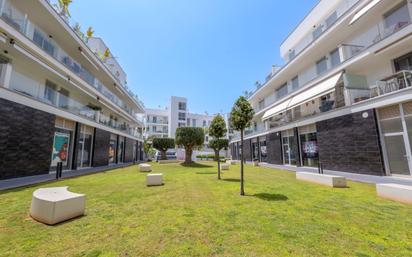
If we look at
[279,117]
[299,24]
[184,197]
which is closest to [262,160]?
[279,117]

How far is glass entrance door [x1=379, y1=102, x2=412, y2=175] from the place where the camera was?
10.1 meters

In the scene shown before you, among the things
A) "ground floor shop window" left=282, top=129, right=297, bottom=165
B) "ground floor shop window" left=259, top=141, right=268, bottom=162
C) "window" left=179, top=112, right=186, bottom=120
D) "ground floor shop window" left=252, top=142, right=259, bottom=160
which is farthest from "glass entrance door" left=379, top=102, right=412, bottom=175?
"window" left=179, top=112, right=186, bottom=120

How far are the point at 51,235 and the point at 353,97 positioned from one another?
57.2ft

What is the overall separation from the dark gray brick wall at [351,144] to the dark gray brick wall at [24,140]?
2159 centimetres

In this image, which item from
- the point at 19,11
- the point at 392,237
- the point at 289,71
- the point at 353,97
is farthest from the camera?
the point at 289,71

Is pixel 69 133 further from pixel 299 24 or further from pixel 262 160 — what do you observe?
pixel 299 24

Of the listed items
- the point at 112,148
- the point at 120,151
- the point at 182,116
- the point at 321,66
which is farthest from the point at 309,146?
the point at 182,116

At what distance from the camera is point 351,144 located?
12.8m

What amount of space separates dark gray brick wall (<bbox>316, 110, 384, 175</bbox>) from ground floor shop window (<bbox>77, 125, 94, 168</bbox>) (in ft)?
72.9

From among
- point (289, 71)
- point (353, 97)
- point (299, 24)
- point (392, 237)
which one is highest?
point (299, 24)

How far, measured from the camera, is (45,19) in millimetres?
13375

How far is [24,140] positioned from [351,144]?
71.5ft

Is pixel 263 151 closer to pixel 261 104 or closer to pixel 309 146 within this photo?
pixel 261 104

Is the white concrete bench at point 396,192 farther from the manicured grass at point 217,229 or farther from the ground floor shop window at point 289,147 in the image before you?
the ground floor shop window at point 289,147
